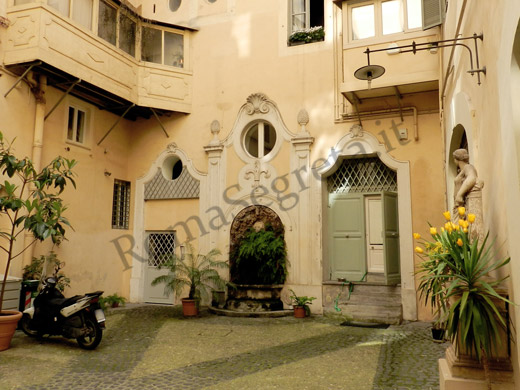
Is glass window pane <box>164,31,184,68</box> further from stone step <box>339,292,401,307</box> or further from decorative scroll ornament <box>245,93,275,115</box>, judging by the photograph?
stone step <box>339,292,401,307</box>

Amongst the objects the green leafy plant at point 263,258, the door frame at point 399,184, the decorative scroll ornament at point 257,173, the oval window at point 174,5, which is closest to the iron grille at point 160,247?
the green leafy plant at point 263,258

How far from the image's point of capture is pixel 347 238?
33.9ft

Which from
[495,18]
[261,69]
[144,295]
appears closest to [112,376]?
[495,18]

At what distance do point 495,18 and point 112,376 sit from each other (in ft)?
18.0

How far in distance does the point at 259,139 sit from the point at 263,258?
3.01m

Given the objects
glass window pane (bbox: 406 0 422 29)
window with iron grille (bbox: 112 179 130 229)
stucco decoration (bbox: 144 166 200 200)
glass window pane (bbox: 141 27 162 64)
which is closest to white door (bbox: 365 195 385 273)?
glass window pane (bbox: 406 0 422 29)

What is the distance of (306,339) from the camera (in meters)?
7.39

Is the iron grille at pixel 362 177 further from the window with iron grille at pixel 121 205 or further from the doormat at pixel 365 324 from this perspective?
the window with iron grille at pixel 121 205

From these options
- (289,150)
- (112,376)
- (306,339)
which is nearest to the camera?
(112,376)

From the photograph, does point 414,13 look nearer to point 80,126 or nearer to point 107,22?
point 107,22

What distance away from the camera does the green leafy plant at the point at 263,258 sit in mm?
10133

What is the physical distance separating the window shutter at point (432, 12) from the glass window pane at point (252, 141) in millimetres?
4698

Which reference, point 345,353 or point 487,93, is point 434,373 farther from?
point 487,93

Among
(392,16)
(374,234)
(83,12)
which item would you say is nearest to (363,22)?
(392,16)
